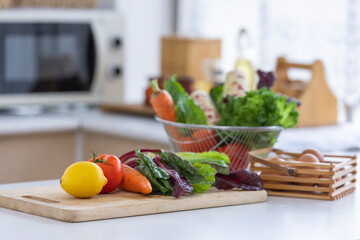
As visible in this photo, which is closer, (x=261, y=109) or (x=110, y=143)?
(x=261, y=109)

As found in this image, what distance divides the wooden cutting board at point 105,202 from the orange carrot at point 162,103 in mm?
333

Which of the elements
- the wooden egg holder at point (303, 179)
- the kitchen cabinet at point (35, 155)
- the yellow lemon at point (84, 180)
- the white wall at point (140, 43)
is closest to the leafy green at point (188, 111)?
the wooden egg holder at point (303, 179)

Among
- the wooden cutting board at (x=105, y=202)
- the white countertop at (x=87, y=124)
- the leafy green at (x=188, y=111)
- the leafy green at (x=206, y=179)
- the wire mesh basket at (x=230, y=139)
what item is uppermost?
the leafy green at (x=188, y=111)

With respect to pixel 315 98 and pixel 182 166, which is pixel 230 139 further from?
pixel 315 98

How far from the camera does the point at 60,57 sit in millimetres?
3012

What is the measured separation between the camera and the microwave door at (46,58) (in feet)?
9.44

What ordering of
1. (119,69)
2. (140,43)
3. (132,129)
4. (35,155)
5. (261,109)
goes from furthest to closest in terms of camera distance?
1. (140,43)
2. (119,69)
3. (35,155)
4. (132,129)
5. (261,109)

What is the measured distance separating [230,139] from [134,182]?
377 mm

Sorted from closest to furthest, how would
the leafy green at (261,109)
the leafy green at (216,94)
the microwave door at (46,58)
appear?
the leafy green at (261,109), the leafy green at (216,94), the microwave door at (46,58)

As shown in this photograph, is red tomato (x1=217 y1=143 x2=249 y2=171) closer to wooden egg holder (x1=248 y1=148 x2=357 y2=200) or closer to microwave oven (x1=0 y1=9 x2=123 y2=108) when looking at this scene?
wooden egg holder (x1=248 y1=148 x2=357 y2=200)

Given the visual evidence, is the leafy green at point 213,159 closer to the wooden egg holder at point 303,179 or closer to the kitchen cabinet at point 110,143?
the wooden egg holder at point 303,179

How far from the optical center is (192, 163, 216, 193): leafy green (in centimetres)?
133

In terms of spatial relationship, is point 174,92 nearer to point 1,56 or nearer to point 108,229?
point 108,229

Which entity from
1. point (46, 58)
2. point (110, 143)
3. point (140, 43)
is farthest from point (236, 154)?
point (140, 43)
